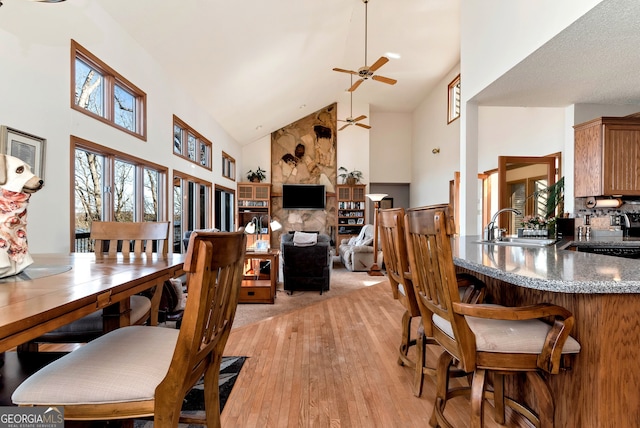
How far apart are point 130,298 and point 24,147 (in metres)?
1.68

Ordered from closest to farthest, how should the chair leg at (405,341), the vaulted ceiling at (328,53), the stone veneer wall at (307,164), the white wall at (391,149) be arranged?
the chair leg at (405,341) < the vaulted ceiling at (328,53) < the stone veneer wall at (307,164) < the white wall at (391,149)

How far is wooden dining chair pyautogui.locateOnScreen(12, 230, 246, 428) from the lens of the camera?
89cm

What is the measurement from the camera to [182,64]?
4730 millimetres

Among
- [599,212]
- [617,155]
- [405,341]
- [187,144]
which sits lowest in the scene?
[405,341]

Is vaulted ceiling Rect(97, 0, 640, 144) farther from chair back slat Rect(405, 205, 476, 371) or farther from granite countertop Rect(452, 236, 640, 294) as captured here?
chair back slat Rect(405, 205, 476, 371)

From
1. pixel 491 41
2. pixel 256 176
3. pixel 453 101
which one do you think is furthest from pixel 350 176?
pixel 491 41

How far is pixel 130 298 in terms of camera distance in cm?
196

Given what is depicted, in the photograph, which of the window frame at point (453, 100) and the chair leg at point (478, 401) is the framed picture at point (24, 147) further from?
the window frame at point (453, 100)

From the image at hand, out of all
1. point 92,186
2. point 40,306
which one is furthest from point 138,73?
point 40,306

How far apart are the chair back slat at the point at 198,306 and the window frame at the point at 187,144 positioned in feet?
15.6

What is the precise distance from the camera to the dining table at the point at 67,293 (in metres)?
0.76

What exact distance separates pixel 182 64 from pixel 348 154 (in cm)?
626

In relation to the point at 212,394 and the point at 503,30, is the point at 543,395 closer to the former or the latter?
the point at 212,394

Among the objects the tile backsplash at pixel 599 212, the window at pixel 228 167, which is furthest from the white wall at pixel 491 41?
the window at pixel 228 167
